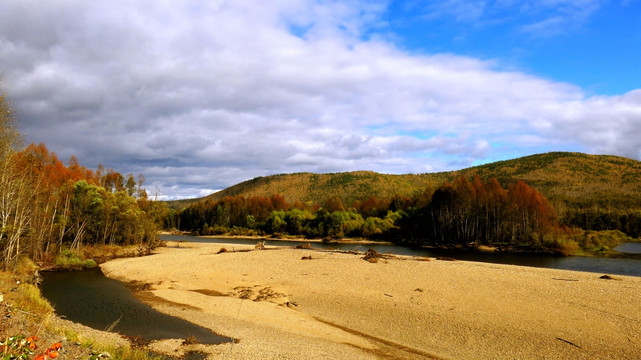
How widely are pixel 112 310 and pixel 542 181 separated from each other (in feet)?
403

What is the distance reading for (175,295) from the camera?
20812mm

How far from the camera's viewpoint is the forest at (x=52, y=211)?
22.3 metres

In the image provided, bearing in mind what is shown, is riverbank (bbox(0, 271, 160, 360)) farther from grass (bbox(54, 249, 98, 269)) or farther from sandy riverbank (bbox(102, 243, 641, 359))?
grass (bbox(54, 249, 98, 269))

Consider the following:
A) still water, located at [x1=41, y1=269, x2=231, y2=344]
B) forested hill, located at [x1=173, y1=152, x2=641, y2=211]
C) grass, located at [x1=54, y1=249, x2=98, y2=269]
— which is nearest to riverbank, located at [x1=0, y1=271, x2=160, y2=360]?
still water, located at [x1=41, y1=269, x2=231, y2=344]

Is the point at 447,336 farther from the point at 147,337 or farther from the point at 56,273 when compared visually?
the point at 56,273

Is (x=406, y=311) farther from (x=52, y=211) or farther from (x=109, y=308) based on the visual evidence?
(x=52, y=211)

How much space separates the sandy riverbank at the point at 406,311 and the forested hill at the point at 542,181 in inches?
2632

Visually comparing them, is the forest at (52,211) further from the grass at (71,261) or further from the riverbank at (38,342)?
the riverbank at (38,342)

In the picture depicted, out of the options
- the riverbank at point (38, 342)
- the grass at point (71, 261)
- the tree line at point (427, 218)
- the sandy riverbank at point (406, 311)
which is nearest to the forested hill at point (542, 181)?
the tree line at point (427, 218)

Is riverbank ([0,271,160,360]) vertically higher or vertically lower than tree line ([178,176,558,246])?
lower

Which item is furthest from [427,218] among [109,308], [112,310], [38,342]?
[38,342]

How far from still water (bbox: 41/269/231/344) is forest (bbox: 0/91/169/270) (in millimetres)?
4793

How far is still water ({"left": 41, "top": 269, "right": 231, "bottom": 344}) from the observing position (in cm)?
1415

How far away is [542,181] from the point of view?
112625 millimetres
